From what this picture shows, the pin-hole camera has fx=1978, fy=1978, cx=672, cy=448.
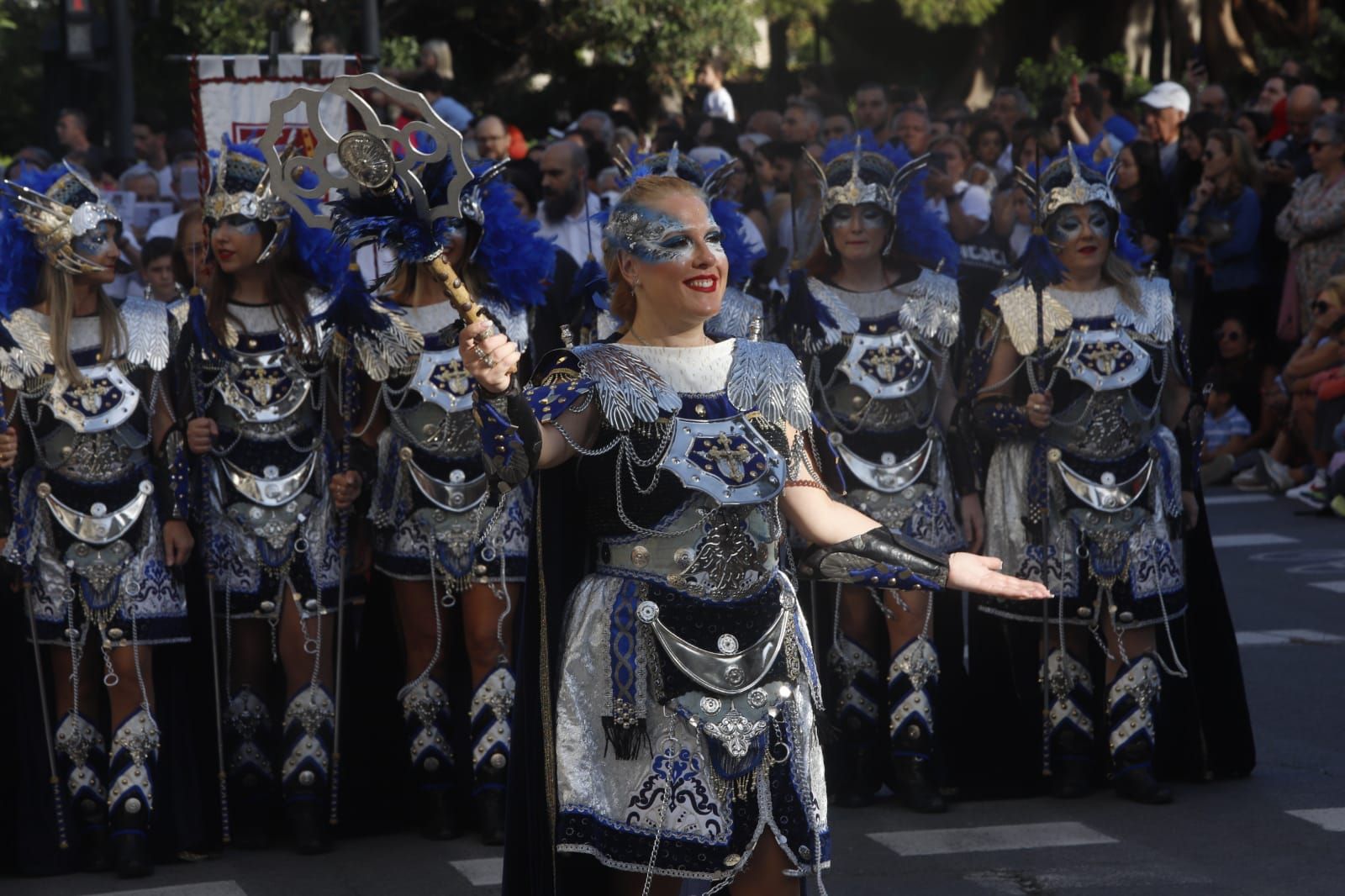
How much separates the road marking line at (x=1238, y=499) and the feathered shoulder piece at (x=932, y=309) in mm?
6401

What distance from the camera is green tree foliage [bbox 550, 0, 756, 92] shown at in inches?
955

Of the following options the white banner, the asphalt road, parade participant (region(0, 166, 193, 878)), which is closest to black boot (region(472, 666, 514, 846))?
the asphalt road

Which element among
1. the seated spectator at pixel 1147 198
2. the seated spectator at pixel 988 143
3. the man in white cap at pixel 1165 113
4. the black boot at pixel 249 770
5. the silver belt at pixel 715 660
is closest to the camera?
the silver belt at pixel 715 660

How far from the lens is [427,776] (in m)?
6.72

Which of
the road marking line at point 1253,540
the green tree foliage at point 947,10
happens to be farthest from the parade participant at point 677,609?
the green tree foliage at point 947,10

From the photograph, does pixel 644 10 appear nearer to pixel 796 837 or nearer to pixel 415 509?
pixel 415 509

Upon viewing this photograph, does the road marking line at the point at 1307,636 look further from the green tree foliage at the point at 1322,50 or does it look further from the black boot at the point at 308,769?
the green tree foliage at the point at 1322,50

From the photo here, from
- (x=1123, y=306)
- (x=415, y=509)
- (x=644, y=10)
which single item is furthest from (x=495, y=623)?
(x=644, y=10)

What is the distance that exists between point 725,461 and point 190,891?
2804 mm

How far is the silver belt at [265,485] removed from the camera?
6.57 meters

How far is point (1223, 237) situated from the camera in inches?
523

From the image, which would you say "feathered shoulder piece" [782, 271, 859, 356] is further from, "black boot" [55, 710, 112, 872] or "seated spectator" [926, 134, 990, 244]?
"seated spectator" [926, 134, 990, 244]

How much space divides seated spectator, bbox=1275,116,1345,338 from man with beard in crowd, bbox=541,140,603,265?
4.99 meters

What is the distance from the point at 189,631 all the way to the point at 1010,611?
2.86 m
